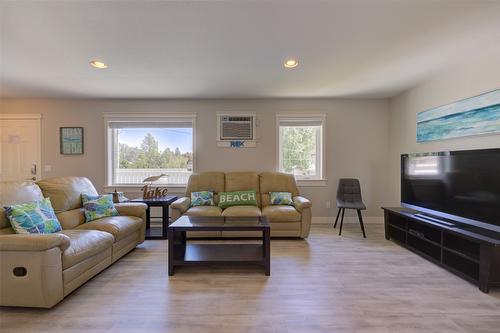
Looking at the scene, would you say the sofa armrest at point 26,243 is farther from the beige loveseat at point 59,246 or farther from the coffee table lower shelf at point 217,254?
the coffee table lower shelf at point 217,254

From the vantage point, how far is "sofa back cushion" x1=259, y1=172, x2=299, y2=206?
414 centimetres

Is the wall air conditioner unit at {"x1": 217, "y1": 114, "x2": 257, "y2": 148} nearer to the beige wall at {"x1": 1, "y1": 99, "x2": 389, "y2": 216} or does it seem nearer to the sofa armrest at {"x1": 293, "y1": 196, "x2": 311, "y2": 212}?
the beige wall at {"x1": 1, "y1": 99, "x2": 389, "y2": 216}

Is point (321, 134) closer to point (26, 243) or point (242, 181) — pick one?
point (242, 181)

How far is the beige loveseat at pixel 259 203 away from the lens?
11.5ft

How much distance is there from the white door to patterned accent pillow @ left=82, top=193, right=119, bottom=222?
245 centimetres

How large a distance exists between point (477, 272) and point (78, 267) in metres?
3.61

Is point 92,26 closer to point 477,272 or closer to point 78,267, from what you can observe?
point 78,267

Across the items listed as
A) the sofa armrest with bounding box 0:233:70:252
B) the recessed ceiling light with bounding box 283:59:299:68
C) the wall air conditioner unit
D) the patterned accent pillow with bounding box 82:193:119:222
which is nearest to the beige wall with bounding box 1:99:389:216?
the wall air conditioner unit

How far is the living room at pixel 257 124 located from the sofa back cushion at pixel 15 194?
0.11 ft

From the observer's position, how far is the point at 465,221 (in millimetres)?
2512

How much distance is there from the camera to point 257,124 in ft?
14.8

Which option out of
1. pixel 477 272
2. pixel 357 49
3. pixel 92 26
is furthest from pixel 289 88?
pixel 477 272

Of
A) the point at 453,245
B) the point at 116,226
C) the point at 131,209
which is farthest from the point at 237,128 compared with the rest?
the point at 453,245

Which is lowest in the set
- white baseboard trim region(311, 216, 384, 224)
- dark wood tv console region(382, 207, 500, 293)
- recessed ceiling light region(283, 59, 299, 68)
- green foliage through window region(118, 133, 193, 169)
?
white baseboard trim region(311, 216, 384, 224)
